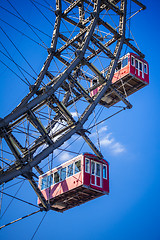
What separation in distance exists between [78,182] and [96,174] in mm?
1648

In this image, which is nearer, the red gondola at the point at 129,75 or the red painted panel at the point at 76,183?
the red painted panel at the point at 76,183

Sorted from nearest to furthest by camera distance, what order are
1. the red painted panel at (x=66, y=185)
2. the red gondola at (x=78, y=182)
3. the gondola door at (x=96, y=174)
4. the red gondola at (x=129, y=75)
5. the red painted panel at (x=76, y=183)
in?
the red painted panel at (x=76, y=183)
the red painted panel at (x=66, y=185)
the red gondola at (x=78, y=182)
the gondola door at (x=96, y=174)
the red gondola at (x=129, y=75)

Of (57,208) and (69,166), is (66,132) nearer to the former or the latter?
(69,166)

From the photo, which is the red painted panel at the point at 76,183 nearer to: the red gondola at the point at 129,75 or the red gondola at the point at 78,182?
the red gondola at the point at 78,182

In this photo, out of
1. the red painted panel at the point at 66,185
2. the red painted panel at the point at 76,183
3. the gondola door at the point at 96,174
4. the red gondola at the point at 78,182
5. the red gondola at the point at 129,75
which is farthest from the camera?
the red gondola at the point at 129,75

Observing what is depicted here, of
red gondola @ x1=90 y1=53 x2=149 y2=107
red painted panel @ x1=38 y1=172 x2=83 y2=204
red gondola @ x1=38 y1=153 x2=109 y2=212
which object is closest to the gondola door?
red gondola @ x1=38 y1=153 x2=109 y2=212

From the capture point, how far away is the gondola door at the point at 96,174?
3244 cm

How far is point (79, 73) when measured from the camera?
35406 mm

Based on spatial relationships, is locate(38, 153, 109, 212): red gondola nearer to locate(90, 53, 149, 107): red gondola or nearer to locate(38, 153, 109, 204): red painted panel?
locate(38, 153, 109, 204): red painted panel

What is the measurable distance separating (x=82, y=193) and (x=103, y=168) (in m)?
2.31

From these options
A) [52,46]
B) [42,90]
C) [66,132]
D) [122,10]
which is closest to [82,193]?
[66,132]

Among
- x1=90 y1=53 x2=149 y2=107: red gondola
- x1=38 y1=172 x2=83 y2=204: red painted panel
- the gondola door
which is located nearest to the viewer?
x1=38 y1=172 x2=83 y2=204: red painted panel

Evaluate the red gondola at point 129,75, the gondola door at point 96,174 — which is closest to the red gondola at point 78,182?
the gondola door at point 96,174

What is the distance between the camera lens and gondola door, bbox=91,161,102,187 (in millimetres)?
32438
